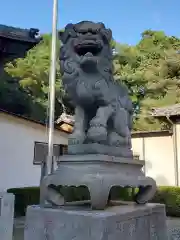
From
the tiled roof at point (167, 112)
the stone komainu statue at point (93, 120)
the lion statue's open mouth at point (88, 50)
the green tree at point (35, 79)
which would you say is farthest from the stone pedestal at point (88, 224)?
the green tree at point (35, 79)

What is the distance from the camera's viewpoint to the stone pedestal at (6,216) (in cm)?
538

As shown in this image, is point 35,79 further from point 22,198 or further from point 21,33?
point 22,198

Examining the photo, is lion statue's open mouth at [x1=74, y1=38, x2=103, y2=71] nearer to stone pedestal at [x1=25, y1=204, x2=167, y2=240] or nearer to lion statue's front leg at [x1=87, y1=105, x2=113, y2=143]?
lion statue's front leg at [x1=87, y1=105, x2=113, y2=143]

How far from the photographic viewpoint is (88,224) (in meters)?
2.36

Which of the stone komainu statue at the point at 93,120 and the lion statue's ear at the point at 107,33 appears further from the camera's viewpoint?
the lion statue's ear at the point at 107,33

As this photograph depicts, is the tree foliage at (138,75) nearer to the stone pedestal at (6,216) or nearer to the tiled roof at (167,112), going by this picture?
the tiled roof at (167,112)

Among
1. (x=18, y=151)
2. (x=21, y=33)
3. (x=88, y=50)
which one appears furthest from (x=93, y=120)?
(x=18, y=151)

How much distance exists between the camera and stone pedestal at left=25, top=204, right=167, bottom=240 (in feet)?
7.66

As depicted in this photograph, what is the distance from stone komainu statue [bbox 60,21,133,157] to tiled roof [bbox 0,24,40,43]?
5.25m

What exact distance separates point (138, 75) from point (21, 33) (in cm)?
1250

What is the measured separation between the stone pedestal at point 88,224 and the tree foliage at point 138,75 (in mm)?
14250

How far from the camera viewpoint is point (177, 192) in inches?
427

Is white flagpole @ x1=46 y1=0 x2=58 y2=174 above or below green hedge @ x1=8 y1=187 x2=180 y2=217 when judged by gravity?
above

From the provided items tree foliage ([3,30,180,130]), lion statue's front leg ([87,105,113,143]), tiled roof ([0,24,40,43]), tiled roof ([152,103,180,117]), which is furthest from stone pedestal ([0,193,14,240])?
tree foliage ([3,30,180,130])
